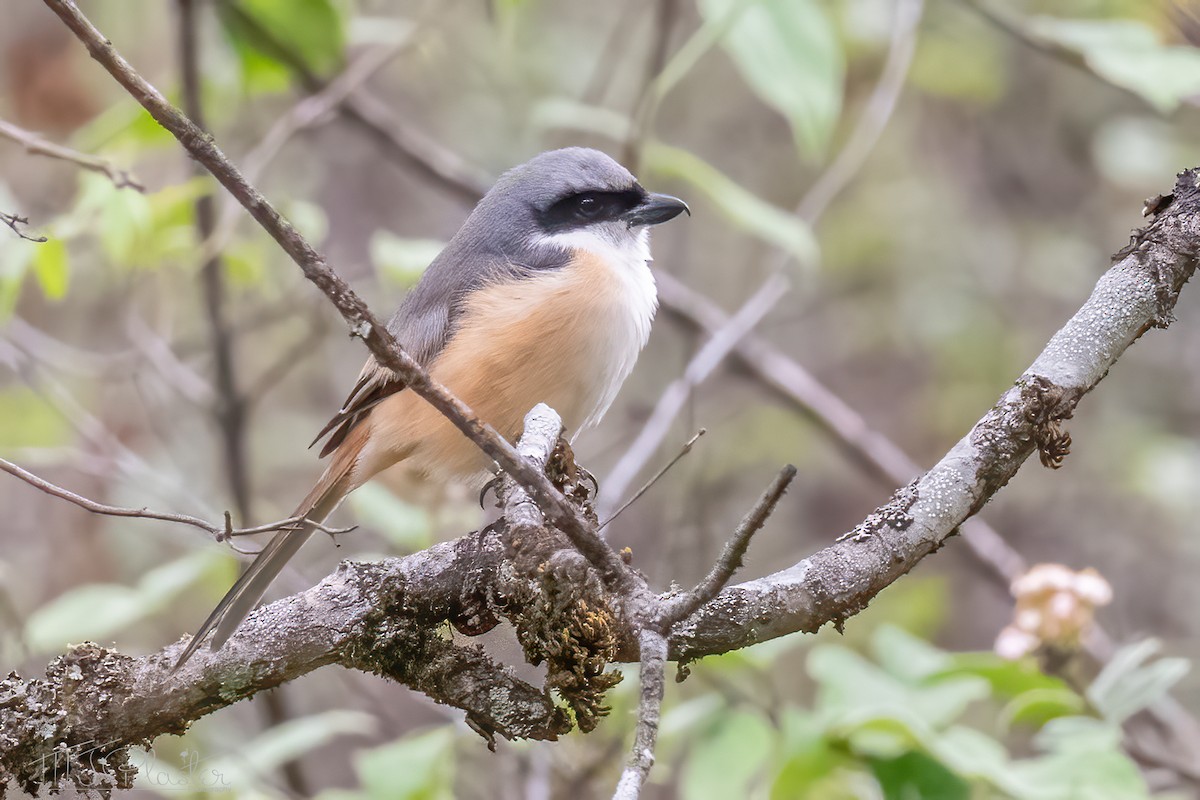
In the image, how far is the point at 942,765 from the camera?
311 centimetres

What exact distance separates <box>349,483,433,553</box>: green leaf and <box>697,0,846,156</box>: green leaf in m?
1.84

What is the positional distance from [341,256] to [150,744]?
17.5ft

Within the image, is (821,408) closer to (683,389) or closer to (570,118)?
(683,389)

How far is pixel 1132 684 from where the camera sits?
10.4ft

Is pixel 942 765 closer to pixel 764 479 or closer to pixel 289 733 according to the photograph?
pixel 289 733

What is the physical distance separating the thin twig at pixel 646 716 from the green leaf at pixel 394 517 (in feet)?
7.67

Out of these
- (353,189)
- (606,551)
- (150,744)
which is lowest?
Answer: (150,744)

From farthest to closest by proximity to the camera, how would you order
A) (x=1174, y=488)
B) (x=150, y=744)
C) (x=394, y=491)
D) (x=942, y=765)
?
(x=1174, y=488)
(x=394, y=491)
(x=942, y=765)
(x=150, y=744)

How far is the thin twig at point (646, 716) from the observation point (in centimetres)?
154

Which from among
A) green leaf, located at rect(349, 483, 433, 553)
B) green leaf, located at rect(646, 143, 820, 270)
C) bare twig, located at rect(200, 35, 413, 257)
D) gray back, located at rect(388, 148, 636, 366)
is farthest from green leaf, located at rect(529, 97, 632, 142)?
green leaf, located at rect(349, 483, 433, 553)

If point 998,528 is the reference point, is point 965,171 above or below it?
above

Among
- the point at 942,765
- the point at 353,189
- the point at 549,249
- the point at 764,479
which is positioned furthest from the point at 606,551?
the point at 353,189

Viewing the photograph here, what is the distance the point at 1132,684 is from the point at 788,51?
6.68ft

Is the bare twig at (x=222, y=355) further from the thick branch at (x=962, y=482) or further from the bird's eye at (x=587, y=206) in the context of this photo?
the thick branch at (x=962, y=482)
